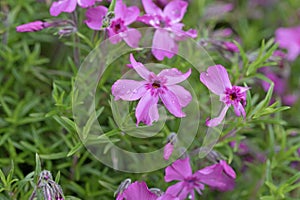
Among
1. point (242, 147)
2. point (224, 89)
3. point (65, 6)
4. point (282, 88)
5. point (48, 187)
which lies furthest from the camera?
point (282, 88)

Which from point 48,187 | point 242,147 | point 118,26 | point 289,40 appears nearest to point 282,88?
point 289,40

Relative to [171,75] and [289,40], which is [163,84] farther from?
[289,40]

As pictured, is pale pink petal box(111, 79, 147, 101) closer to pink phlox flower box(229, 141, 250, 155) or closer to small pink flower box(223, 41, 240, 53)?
small pink flower box(223, 41, 240, 53)

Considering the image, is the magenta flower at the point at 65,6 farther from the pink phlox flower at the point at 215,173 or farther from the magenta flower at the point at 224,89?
the pink phlox flower at the point at 215,173

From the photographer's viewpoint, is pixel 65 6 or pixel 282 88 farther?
pixel 282 88

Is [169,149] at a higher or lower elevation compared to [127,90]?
lower

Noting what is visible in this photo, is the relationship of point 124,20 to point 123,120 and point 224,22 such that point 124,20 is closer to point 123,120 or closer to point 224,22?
point 123,120

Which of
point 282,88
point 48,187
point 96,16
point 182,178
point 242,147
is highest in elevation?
point 96,16

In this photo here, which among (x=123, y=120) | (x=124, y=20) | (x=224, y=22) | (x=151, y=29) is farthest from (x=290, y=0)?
(x=123, y=120)
